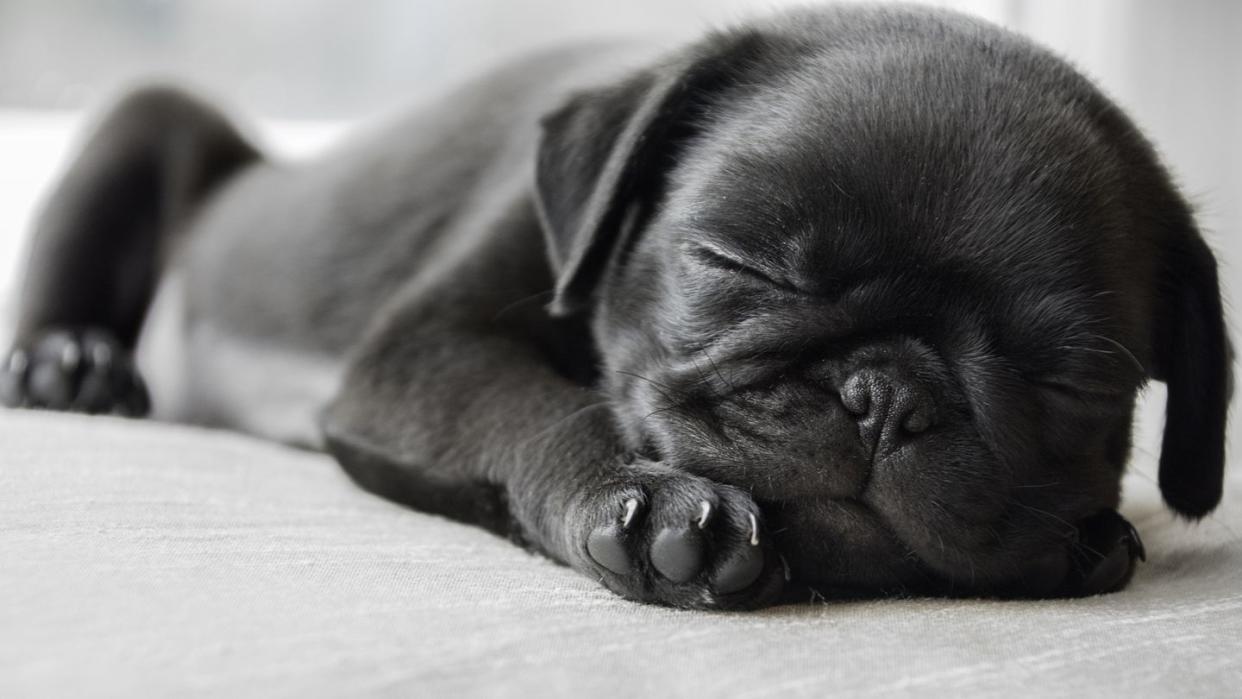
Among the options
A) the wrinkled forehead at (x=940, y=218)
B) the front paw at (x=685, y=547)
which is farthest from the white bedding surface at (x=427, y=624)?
the wrinkled forehead at (x=940, y=218)

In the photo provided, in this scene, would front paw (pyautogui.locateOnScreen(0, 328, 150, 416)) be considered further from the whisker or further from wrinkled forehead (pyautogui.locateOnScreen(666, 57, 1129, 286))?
wrinkled forehead (pyautogui.locateOnScreen(666, 57, 1129, 286))

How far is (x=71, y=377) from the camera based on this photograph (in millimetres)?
3430

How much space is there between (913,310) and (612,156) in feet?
2.04

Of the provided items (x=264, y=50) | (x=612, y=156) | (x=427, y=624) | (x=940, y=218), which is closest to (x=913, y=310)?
(x=940, y=218)

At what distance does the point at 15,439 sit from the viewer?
2.22m

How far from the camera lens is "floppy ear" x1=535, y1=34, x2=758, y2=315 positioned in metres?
2.08

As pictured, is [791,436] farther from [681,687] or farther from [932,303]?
[681,687]

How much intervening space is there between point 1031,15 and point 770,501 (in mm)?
3061

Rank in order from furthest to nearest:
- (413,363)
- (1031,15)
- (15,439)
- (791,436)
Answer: (1031,15), (413,363), (15,439), (791,436)

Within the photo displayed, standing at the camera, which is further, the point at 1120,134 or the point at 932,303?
the point at 1120,134

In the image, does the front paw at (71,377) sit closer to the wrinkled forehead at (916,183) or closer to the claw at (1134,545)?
the wrinkled forehead at (916,183)

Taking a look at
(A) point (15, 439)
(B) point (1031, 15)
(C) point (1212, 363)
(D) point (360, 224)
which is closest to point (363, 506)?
(A) point (15, 439)

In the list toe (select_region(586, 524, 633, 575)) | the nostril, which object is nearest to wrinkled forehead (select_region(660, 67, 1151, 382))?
the nostril

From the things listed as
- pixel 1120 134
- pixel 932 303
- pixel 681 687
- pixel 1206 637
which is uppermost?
pixel 1120 134
